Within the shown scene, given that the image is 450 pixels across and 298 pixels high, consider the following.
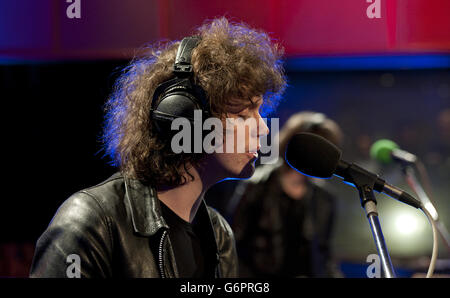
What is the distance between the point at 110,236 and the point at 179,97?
0.48 metres

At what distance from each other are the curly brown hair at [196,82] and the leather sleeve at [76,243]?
26 cm

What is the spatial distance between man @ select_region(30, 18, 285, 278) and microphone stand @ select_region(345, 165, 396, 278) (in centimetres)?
44

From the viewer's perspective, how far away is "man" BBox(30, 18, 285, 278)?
54.1 inches

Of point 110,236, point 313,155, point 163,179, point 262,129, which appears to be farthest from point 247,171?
point 110,236

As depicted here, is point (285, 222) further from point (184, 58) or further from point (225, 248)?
point (184, 58)

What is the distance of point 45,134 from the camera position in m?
3.55

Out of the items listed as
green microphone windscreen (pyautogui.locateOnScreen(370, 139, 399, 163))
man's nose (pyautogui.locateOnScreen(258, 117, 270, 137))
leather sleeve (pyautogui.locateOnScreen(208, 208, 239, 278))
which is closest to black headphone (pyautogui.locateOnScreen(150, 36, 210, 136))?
man's nose (pyautogui.locateOnScreen(258, 117, 270, 137))

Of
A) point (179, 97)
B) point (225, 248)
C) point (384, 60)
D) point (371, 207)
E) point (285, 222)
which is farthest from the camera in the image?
point (384, 60)

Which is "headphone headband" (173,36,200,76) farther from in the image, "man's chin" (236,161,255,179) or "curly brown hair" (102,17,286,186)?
"man's chin" (236,161,255,179)

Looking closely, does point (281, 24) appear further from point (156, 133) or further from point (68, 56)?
point (156, 133)

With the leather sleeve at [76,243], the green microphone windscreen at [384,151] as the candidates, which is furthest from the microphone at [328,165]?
the green microphone windscreen at [384,151]

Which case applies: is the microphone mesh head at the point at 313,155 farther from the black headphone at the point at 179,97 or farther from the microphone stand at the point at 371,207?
the black headphone at the point at 179,97

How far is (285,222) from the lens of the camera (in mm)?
3070

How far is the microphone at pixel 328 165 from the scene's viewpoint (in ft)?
4.06
